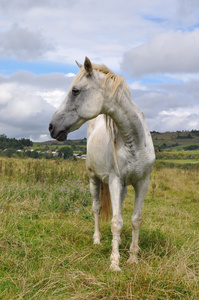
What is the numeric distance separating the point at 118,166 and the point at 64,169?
6481mm

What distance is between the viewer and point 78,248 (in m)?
4.70

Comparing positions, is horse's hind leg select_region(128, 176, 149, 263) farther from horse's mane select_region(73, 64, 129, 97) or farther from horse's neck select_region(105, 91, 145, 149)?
horse's mane select_region(73, 64, 129, 97)

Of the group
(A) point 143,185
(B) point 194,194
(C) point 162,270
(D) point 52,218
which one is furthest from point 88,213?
(B) point 194,194

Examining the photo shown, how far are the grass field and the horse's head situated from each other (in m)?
1.61

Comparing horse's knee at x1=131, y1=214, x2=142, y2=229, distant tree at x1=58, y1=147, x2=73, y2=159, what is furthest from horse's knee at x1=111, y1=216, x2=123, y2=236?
distant tree at x1=58, y1=147, x2=73, y2=159

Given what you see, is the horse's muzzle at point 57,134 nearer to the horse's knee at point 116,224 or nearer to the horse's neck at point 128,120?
the horse's neck at point 128,120

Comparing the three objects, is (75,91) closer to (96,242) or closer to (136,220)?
(136,220)

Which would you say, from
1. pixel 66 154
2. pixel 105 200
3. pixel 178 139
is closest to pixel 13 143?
pixel 66 154

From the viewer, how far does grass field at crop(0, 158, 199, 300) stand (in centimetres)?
310

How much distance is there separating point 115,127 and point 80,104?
2.24 ft

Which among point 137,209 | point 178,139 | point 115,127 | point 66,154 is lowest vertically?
point 137,209

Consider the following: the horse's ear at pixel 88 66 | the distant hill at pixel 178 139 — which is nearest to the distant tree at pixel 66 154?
the horse's ear at pixel 88 66

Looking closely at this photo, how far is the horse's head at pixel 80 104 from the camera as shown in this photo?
11.8ft

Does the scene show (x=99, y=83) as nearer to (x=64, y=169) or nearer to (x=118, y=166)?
(x=118, y=166)
